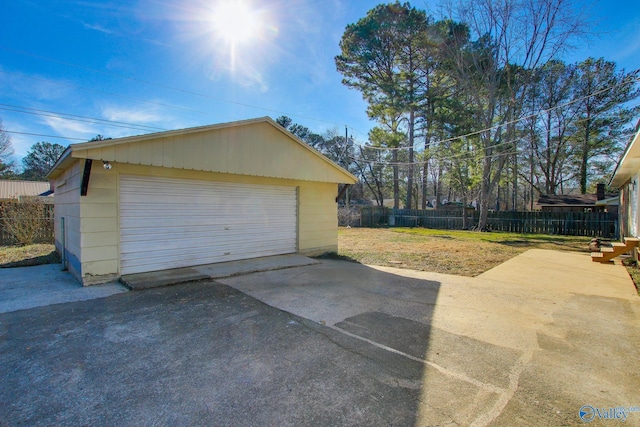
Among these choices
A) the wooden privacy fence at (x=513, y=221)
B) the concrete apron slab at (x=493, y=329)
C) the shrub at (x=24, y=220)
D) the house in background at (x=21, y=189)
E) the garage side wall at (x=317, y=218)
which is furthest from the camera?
the house in background at (x=21, y=189)

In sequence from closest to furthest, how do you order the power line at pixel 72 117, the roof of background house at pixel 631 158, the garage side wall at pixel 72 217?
the garage side wall at pixel 72 217 < the roof of background house at pixel 631 158 < the power line at pixel 72 117

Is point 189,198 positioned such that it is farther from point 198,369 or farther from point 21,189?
point 21,189

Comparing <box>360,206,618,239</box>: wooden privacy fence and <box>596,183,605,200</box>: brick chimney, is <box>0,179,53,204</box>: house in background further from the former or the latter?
<box>596,183,605,200</box>: brick chimney

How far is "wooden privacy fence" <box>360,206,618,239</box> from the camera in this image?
14625 millimetres

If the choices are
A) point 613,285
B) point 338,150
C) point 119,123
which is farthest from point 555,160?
point 119,123

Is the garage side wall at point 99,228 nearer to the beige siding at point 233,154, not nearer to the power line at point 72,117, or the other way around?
the beige siding at point 233,154

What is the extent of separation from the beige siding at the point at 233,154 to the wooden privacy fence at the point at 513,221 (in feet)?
46.3

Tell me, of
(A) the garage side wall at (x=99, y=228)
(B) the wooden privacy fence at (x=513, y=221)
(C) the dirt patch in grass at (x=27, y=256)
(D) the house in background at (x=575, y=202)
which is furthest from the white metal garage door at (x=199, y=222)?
(D) the house in background at (x=575, y=202)

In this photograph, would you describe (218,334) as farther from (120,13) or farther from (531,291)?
(120,13)

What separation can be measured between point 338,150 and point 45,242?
2559cm

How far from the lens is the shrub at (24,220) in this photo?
10102mm

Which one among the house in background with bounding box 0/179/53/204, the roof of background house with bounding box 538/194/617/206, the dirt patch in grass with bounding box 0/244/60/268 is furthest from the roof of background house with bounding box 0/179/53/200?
the roof of background house with bounding box 538/194/617/206

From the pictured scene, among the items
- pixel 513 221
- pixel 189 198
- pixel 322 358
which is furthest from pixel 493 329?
pixel 513 221

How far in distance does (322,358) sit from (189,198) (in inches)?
183
